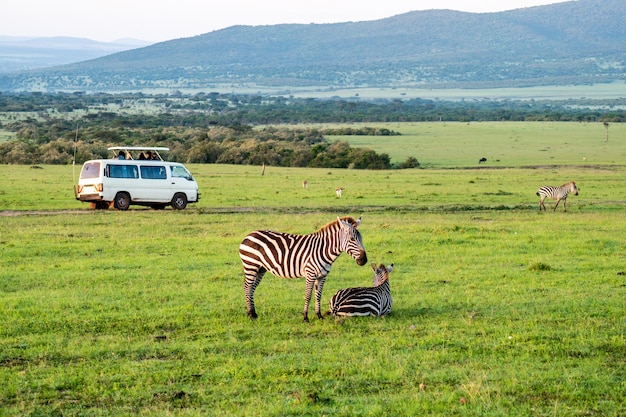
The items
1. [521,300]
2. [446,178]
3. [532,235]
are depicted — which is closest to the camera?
[521,300]

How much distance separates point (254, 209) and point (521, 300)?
17.5 metres

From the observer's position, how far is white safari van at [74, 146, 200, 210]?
2895 cm

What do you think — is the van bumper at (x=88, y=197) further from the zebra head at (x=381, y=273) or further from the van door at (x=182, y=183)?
the zebra head at (x=381, y=273)

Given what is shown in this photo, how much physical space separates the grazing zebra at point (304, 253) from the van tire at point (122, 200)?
17.6m

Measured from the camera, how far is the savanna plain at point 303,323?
8555mm

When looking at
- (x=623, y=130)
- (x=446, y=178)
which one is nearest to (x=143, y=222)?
(x=446, y=178)

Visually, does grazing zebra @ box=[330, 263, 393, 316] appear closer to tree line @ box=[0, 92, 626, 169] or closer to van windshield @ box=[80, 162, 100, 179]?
van windshield @ box=[80, 162, 100, 179]

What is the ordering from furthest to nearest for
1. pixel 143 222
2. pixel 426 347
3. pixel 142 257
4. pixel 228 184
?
pixel 228 184 → pixel 143 222 → pixel 142 257 → pixel 426 347

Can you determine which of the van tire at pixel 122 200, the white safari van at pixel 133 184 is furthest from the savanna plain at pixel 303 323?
the white safari van at pixel 133 184

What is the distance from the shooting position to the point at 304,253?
1176cm

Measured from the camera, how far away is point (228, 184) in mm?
40500

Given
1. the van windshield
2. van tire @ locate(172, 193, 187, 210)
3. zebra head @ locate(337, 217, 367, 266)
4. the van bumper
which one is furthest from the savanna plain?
van tire @ locate(172, 193, 187, 210)

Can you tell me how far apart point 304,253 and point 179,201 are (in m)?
18.7

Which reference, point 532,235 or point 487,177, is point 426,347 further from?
point 487,177
